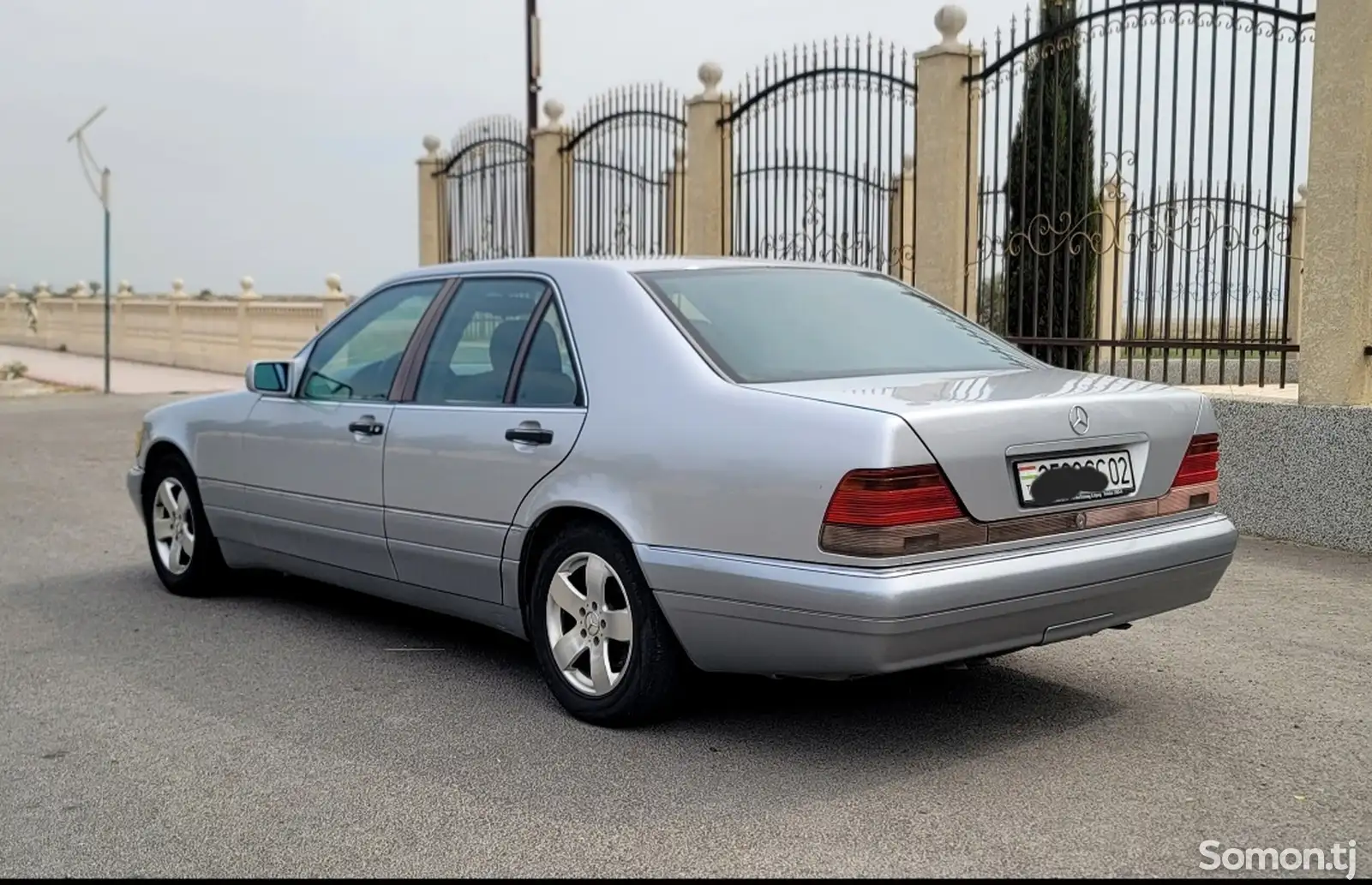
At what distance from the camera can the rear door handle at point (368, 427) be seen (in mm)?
5582

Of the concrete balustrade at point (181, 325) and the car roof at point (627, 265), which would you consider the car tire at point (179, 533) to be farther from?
the concrete balustrade at point (181, 325)

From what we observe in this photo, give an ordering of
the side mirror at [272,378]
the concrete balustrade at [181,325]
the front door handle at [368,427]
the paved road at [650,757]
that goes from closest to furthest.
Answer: the paved road at [650,757] → the front door handle at [368,427] → the side mirror at [272,378] → the concrete balustrade at [181,325]

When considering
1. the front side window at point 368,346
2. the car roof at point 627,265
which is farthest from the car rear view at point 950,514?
the front side window at point 368,346

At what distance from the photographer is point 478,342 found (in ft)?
17.9

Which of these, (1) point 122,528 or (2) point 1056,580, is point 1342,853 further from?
(1) point 122,528

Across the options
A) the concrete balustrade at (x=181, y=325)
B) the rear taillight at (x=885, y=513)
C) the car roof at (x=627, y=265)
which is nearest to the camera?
the rear taillight at (x=885, y=513)

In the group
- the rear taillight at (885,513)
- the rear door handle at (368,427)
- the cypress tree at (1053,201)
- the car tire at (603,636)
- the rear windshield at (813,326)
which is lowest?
the car tire at (603,636)

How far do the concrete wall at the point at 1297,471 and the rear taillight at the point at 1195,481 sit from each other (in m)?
3.27

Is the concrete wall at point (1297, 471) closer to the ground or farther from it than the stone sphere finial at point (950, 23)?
closer to the ground

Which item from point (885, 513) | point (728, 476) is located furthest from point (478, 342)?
point (885, 513)

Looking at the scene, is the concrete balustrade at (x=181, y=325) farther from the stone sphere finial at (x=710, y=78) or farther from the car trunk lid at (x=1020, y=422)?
the car trunk lid at (x=1020, y=422)

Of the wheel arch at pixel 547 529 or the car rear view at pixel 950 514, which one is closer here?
the car rear view at pixel 950 514

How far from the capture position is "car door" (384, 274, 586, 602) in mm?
4922

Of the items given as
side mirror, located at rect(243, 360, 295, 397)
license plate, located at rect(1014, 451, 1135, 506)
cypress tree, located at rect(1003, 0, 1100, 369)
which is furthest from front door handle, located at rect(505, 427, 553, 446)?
cypress tree, located at rect(1003, 0, 1100, 369)
